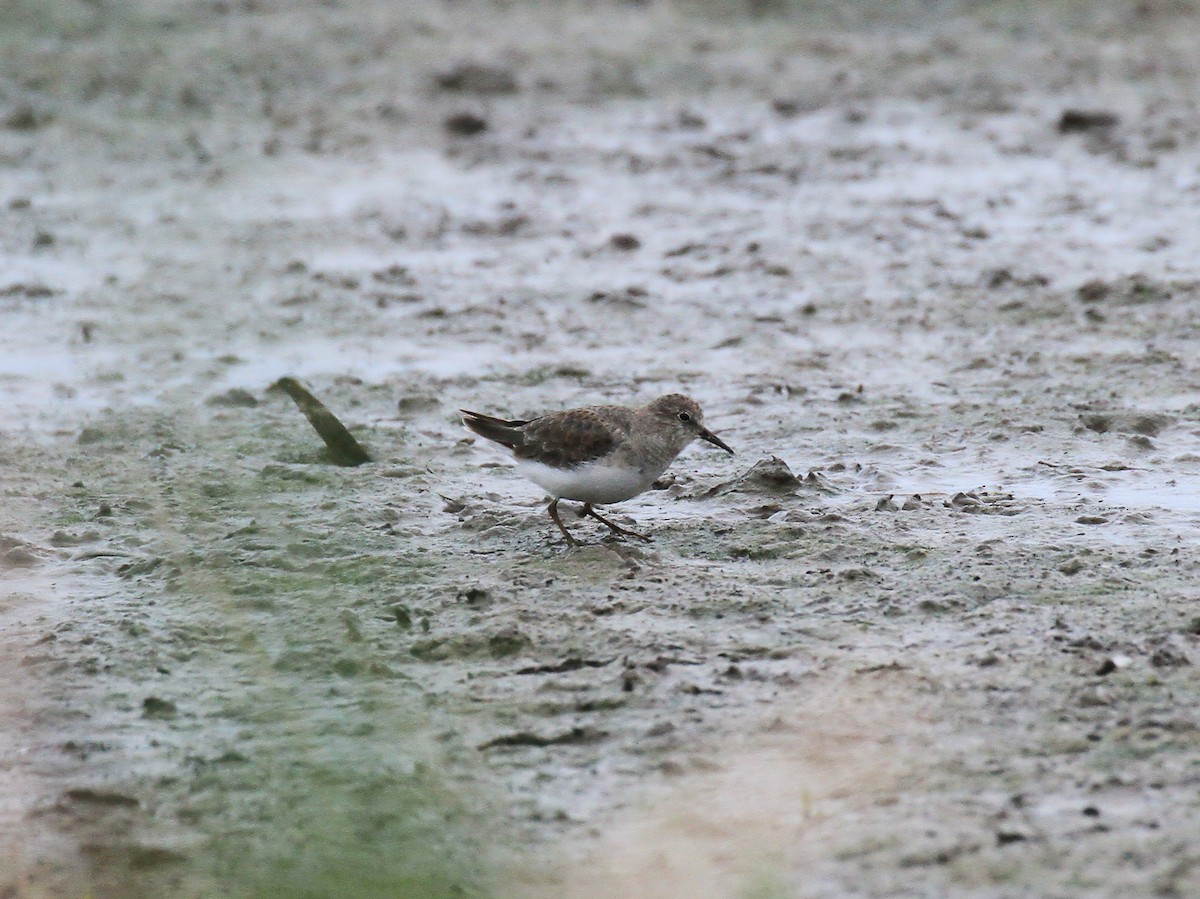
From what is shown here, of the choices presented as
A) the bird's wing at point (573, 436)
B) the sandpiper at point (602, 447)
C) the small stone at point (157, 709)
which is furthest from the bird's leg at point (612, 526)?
the small stone at point (157, 709)

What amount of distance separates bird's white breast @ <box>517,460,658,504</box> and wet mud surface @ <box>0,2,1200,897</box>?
0.24m

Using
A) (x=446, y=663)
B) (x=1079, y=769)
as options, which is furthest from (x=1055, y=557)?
(x=446, y=663)

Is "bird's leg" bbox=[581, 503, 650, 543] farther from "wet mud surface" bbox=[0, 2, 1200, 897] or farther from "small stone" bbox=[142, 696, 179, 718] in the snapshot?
"small stone" bbox=[142, 696, 179, 718]

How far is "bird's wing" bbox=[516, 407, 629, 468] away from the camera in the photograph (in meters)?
7.10

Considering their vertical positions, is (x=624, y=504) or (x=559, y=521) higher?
(x=559, y=521)

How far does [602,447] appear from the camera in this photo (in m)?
7.09

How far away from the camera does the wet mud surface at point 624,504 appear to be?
16.3 feet

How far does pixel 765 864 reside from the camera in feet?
15.2

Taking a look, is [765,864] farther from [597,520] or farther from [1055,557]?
[597,520]

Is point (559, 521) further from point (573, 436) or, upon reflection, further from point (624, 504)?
point (624, 504)

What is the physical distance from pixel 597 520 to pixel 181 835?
3014mm

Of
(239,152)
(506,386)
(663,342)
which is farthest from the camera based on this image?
(239,152)

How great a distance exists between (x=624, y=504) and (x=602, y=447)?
0.98 m

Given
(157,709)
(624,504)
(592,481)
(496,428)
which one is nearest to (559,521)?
(592,481)
